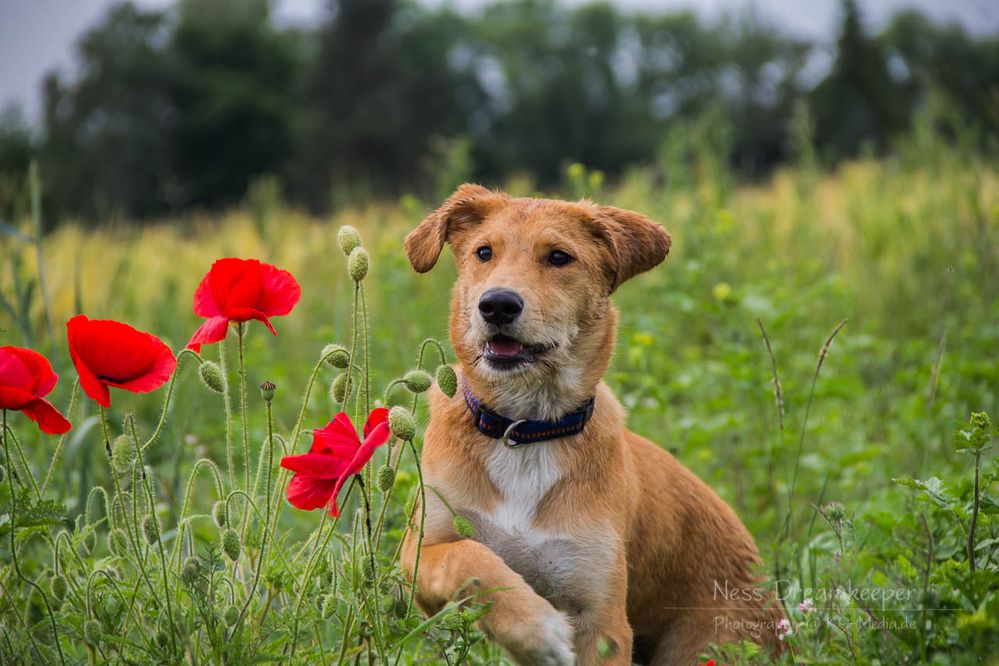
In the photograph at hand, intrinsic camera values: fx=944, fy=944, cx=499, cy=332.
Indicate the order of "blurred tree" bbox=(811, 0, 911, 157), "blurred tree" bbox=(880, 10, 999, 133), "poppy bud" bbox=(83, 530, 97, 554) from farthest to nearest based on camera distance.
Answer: "blurred tree" bbox=(880, 10, 999, 133) < "blurred tree" bbox=(811, 0, 911, 157) < "poppy bud" bbox=(83, 530, 97, 554)

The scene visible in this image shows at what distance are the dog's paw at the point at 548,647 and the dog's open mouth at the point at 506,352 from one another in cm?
88

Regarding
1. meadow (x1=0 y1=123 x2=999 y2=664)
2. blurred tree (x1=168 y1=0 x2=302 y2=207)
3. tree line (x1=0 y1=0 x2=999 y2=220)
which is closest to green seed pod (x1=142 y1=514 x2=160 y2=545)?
meadow (x1=0 y1=123 x2=999 y2=664)

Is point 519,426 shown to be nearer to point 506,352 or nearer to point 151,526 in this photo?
point 506,352

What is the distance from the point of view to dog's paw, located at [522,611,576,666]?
246 cm

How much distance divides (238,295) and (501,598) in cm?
106

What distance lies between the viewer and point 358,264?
2.21 meters

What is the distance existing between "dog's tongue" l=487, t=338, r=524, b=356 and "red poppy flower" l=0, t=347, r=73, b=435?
4.37ft

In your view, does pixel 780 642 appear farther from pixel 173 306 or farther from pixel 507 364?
pixel 173 306

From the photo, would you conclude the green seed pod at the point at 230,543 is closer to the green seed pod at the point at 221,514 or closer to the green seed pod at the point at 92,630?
the green seed pod at the point at 221,514

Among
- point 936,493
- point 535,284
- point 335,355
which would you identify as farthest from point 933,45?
point 335,355

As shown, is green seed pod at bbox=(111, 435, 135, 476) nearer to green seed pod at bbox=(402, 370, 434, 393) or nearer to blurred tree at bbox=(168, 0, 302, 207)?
green seed pod at bbox=(402, 370, 434, 393)

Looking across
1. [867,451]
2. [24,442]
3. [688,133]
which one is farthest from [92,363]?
[688,133]

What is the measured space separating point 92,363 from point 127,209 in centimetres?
3284

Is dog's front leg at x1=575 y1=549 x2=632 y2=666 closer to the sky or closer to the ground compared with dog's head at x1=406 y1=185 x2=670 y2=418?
closer to the ground
